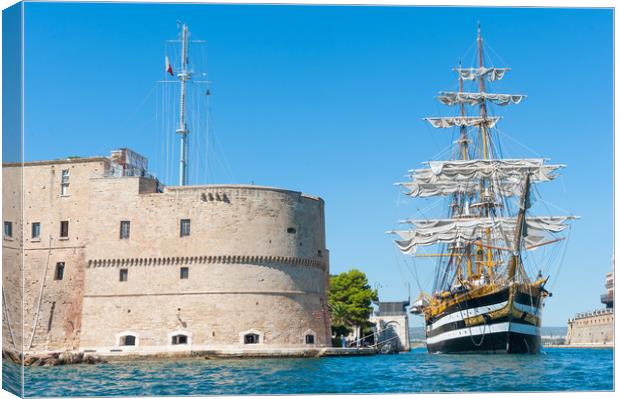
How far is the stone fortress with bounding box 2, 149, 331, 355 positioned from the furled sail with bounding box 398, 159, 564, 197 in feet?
30.5

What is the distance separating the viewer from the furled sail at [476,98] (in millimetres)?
49044

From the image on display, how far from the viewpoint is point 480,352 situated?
2076 inches

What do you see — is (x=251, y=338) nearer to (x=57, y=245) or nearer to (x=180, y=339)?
(x=180, y=339)

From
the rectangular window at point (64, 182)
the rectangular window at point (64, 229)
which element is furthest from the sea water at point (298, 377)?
the rectangular window at point (64, 182)

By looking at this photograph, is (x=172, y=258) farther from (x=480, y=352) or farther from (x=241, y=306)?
(x=480, y=352)

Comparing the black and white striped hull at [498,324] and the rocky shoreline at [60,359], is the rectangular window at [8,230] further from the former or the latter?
the black and white striped hull at [498,324]

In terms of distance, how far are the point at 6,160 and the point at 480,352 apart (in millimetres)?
35372

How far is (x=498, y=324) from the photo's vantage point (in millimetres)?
51688

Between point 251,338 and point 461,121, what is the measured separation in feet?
81.5

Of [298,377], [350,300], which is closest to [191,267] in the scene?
[298,377]

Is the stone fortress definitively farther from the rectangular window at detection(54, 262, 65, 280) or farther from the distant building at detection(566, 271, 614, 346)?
the distant building at detection(566, 271, 614, 346)

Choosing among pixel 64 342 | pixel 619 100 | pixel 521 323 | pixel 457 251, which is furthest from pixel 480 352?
pixel 619 100

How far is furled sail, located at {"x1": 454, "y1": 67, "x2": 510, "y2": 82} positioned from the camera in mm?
51562

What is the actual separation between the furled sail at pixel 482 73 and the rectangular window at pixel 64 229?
23.9 metres
